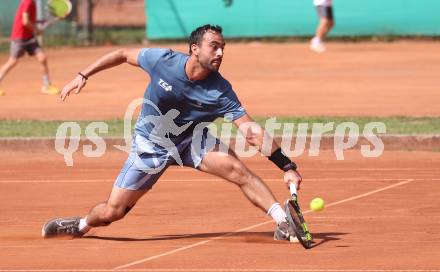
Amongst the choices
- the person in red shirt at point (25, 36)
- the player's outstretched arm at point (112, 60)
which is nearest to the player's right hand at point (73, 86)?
the player's outstretched arm at point (112, 60)

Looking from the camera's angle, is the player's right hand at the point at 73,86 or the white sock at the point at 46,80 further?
the white sock at the point at 46,80

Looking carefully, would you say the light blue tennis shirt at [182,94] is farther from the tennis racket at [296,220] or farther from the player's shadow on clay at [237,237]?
the player's shadow on clay at [237,237]

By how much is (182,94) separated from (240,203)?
3.24m

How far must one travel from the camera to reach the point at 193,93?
11.5 metres

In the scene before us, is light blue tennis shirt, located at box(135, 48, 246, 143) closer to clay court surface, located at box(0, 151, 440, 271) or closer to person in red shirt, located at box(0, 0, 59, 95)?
clay court surface, located at box(0, 151, 440, 271)

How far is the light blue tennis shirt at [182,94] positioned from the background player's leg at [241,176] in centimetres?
36

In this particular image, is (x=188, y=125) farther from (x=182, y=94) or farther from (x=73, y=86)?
(x=73, y=86)

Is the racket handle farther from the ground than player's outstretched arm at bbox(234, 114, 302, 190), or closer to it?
closer to it

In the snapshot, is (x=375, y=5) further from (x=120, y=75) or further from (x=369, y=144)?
(x=369, y=144)

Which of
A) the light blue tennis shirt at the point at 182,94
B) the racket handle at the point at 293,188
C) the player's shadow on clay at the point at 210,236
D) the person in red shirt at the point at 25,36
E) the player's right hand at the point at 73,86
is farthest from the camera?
the person in red shirt at the point at 25,36

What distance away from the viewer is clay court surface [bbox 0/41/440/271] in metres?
11.1

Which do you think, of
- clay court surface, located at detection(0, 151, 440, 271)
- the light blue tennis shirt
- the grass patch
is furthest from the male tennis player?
the grass patch

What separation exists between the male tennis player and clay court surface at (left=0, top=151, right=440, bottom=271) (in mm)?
436

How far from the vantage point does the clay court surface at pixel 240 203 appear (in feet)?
36.4
